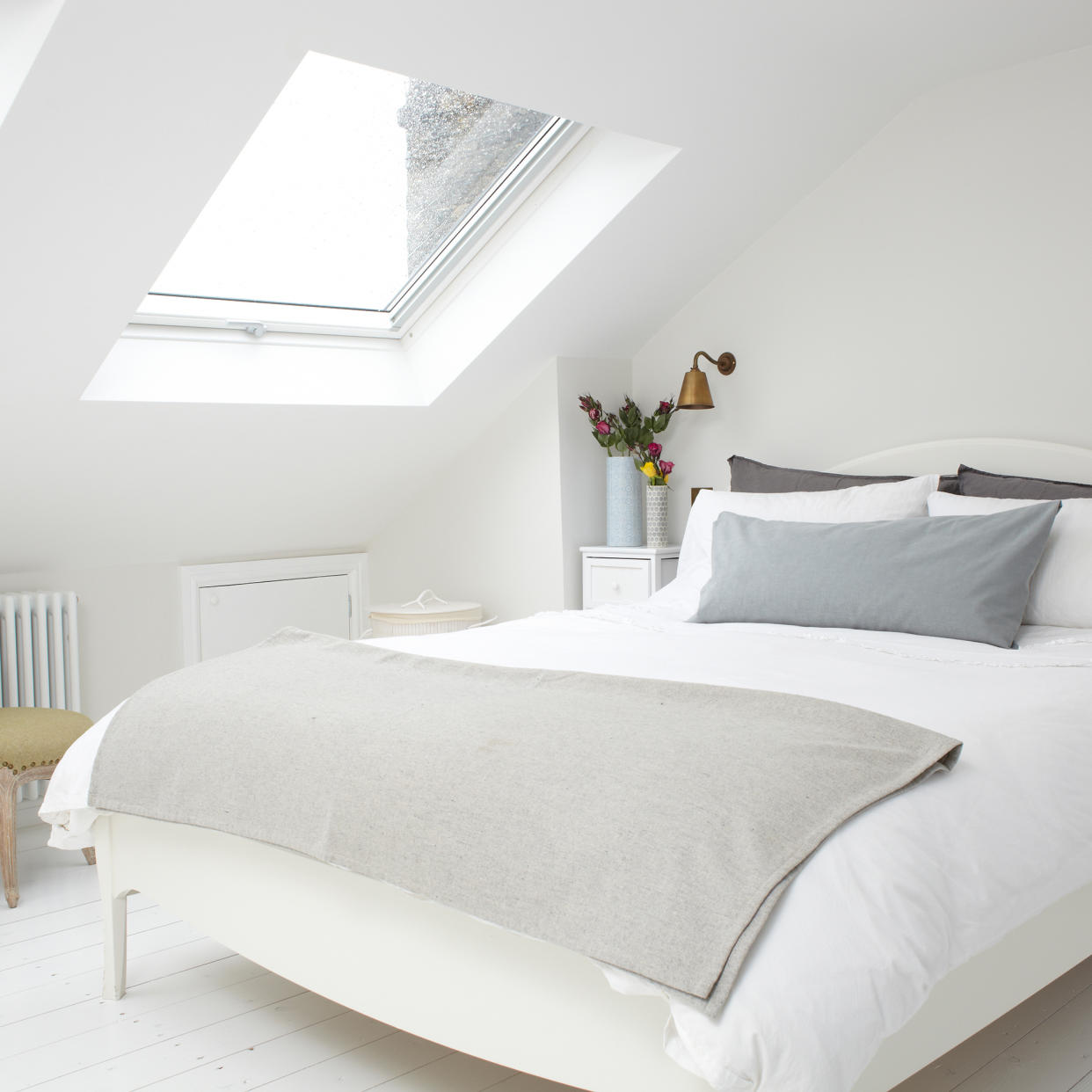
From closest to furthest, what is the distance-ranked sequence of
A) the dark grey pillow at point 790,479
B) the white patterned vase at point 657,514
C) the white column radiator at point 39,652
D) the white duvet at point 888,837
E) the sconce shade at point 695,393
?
the white duvet at point 888,837 → the dark grey pillow at point 790,479 → the white column radiator at point 39,652 → the sconce shade at point 695,393 → the white patterned vase at point 657,514

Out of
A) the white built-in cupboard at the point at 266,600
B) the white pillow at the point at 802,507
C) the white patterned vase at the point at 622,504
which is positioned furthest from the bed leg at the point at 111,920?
the white patterned vase at the point at 622,504

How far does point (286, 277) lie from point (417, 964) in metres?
2.31

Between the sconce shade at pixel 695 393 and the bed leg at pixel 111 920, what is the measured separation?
214 centimetres

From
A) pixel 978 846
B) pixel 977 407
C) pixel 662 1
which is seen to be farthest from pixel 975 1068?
pixel 662 1

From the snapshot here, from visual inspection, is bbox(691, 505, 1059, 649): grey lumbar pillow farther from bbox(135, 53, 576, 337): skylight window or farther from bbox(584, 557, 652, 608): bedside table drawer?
bbox(135, 53, 576, 337): skylight window

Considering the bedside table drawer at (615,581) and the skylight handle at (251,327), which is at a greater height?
the skylight handle at (251,327)

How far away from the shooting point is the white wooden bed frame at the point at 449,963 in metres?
1.21

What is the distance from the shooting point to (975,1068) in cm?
165

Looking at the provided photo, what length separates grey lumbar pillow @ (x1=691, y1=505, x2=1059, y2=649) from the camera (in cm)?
218

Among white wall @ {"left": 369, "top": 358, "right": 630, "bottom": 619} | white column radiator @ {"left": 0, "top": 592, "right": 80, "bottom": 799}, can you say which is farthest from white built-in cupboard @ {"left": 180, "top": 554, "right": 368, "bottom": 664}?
white column radiator @ {"left": 0, "top": 592, "right": 80, "bottom": 799}

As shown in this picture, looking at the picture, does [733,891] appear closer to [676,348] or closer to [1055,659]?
[1055,659]

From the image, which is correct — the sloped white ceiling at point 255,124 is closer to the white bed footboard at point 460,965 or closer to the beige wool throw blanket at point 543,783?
the beige wool throw blanket at point 543,783

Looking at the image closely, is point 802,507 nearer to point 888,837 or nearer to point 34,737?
point 888,837

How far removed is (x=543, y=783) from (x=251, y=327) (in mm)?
2249
